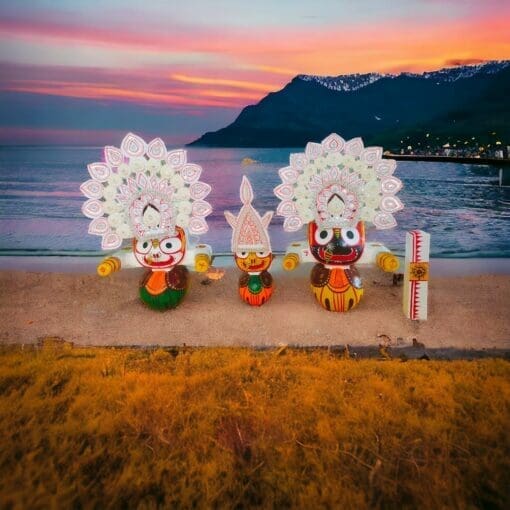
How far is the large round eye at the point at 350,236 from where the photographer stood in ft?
19.6

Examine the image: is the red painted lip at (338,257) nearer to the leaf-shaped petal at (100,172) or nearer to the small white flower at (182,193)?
the small white flower at (182,193)

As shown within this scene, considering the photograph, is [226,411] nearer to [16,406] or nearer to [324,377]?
[324,377]

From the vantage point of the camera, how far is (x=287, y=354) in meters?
4.56

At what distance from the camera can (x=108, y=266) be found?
5965 millimetres

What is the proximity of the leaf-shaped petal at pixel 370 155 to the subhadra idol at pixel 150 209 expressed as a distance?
6.99 ft

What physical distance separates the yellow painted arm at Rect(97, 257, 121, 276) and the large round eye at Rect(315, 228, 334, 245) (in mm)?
2656

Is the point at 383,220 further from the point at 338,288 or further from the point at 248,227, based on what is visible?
the point at 248,227

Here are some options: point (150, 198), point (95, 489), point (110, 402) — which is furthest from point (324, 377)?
point (150, 198)

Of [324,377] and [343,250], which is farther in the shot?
[343,250]

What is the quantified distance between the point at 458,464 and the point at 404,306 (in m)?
3.23

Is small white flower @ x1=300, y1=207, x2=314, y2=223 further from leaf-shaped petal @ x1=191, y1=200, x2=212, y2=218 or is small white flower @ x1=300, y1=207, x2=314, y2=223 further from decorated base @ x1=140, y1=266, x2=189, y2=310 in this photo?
decorated base @ x1=140, y1=266, x2=189, y2=310

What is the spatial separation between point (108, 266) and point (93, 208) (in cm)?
79

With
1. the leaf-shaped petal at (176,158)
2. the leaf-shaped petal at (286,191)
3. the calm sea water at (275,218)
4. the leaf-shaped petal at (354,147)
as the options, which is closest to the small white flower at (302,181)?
the leaf-shaped petal at (286,191)

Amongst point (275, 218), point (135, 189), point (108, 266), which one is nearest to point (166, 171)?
point (135, 189)
